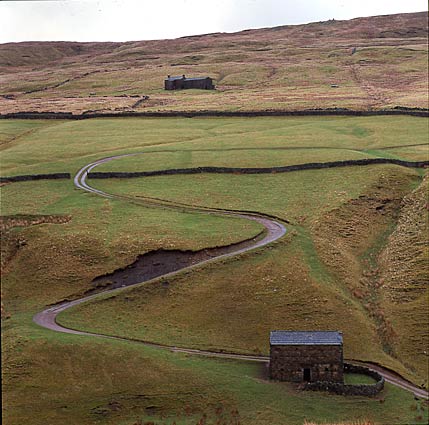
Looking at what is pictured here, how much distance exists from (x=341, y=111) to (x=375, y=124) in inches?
438

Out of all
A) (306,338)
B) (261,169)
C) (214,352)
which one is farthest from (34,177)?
(306,338)

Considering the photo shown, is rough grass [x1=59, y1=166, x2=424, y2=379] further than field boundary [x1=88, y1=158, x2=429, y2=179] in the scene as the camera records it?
No

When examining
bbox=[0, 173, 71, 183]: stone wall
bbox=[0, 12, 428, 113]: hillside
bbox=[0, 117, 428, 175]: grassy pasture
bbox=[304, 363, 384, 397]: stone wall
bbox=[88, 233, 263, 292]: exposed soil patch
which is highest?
bbox=[0, 12, 428, 113]: hillside

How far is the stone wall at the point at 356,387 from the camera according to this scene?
40.6 m

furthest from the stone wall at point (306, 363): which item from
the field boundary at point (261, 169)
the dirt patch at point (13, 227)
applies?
the field boundary at point (261, 169)

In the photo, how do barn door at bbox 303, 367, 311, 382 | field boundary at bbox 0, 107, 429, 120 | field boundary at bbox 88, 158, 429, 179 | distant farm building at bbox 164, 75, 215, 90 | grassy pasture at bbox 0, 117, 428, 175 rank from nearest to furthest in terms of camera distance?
barn door at bbox 303, 367, 311, 382, field boundary at bbox 88, 158, 429, 179, grassy pasture at bbox 0, 117, 428, 175, field boundary at bbox 0, 107, 429, 120, distant farm building at bbox 164, 75, 215, 90

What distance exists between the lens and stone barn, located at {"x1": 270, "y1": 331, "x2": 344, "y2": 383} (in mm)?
42156

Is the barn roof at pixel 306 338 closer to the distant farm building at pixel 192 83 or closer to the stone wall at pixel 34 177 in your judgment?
the stone wall at pixel 34 177

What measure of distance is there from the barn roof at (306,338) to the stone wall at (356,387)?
242 cm

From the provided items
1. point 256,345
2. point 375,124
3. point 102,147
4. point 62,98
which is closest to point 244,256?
point 256,345

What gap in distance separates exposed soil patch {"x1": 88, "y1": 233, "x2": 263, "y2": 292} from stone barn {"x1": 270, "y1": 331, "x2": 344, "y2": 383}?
1233cm

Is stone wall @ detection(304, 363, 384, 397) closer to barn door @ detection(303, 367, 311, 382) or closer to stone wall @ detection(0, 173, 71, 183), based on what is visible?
barn door @ detection(303, 367, 311, 382)

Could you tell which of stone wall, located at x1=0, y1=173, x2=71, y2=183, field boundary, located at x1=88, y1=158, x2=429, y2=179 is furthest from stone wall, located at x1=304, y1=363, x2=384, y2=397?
stone wall, located at x1=0, y1=173, x2=71, y2=183

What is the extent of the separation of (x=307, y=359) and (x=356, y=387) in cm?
346
